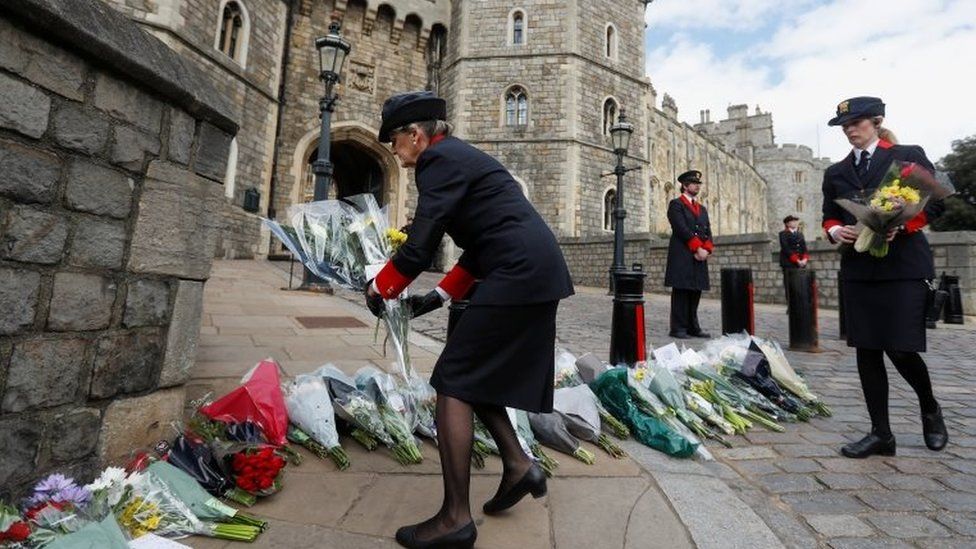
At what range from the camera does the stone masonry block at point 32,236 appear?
1577 mm

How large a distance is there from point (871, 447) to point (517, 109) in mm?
17916

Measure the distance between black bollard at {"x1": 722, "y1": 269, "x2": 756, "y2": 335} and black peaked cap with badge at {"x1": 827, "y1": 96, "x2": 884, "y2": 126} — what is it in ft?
10.3

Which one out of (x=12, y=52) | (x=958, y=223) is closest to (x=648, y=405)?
(x=12, y=52)

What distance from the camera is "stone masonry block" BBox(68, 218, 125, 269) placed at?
1.77m

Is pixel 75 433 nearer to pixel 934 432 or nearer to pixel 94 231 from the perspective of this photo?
pixel 94 231

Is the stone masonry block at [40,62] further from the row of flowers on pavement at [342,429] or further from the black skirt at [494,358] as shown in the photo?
the black skirt at [494,358]

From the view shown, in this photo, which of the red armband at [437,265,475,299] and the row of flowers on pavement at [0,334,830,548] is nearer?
the row of flowers on pavement at [0,334,830,548]

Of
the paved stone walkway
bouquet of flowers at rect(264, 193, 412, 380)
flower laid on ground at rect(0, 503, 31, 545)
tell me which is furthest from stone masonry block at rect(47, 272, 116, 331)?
the paved stone walkway

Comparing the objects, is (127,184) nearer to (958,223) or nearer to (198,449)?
(198,449)

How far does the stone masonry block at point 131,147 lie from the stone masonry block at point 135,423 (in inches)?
37.6

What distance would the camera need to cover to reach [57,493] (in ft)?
5.22

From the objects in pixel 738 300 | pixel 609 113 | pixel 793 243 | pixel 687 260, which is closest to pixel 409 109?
pixel 738 300

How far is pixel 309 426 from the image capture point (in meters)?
2.44

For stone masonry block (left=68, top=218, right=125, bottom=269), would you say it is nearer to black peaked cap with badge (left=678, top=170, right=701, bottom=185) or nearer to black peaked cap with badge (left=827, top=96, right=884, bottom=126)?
black peaked cap with badge (left=827, top=96, right=884, bottom=126)
